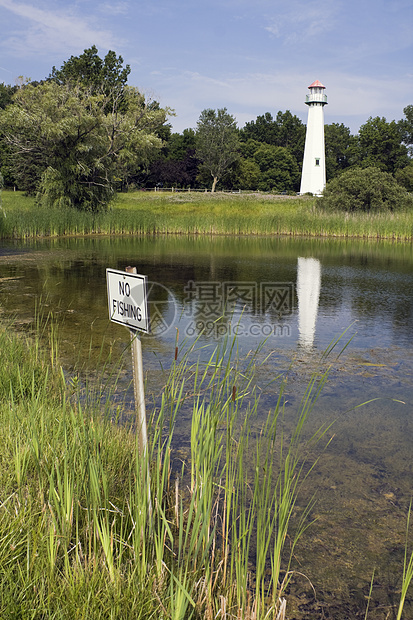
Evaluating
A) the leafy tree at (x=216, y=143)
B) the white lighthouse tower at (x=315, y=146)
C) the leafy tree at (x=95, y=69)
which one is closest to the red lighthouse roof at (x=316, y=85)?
the white lighthouse tower at (x=315, y=146)

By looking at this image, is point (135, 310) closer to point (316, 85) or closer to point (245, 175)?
point (316, 85)

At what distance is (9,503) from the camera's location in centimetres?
211

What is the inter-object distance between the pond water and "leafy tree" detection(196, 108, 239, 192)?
38.9m

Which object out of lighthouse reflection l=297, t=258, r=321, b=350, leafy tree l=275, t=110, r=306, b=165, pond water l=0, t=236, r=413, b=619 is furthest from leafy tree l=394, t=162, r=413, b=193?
lighthouse reflection l=297, t=258, r=321, b=350

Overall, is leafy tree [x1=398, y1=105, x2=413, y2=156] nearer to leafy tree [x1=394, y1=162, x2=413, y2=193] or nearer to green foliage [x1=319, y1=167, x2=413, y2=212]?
leafy tree [x1=394, y1=162, x2=413, y2=193]

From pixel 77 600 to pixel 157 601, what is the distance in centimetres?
26

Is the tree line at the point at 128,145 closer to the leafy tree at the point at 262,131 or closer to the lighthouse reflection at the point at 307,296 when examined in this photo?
the leafy tree at the point at 262,131

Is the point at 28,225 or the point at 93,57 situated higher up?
the point at 93,57

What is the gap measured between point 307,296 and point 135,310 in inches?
308

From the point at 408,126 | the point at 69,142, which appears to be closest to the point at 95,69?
the point at 69,142

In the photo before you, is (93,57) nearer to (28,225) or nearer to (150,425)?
(28,225)

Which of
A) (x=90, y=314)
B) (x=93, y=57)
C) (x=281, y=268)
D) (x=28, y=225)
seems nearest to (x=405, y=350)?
(x=90, y=314)

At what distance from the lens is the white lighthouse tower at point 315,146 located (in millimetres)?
48125

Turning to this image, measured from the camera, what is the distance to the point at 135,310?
2.14m
